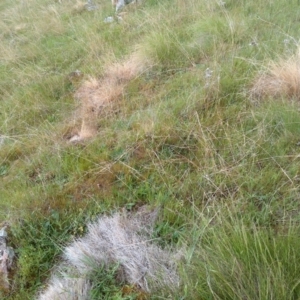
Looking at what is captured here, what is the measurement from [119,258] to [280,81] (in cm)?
207

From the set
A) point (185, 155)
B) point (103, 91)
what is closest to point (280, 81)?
point (185, 155)

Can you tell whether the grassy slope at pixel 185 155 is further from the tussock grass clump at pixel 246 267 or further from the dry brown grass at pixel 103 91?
the dry brown grass at pixel 103 91

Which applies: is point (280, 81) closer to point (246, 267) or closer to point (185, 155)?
point (185, 155)

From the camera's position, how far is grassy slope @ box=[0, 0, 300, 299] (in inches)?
71.3

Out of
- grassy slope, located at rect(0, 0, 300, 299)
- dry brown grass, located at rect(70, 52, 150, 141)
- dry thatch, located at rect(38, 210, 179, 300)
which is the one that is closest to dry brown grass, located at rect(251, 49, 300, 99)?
grassy slope, located at rect(0, 0, 300, 299)

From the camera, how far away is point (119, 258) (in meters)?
2.11

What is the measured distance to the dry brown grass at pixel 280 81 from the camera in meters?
3.14

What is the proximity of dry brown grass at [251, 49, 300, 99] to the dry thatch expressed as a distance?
159 centimetres

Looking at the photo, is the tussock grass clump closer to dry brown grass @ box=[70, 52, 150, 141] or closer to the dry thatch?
the dry thatch

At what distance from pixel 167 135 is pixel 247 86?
97 centimetres

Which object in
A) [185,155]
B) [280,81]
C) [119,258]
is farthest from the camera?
[280,81]

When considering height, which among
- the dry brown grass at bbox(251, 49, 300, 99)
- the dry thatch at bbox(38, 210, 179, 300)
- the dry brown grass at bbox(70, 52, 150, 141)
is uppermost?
the dry thatch at bbox(38, 210, 179, 300)

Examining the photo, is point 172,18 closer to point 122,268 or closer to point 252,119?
point 252,119

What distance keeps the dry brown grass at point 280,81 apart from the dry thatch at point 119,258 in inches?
62.4
